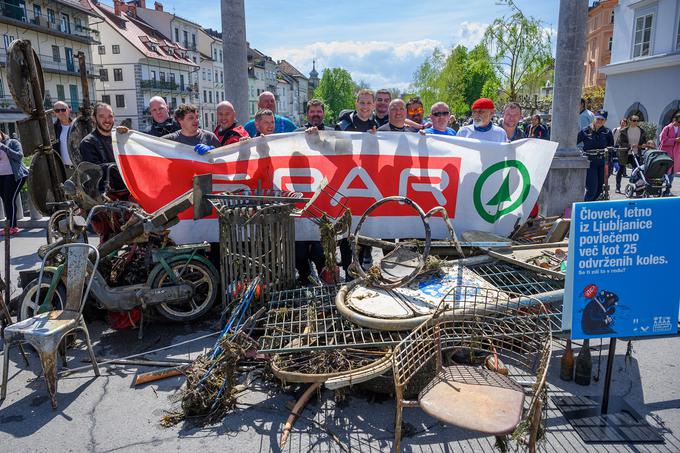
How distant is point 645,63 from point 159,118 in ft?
89.6

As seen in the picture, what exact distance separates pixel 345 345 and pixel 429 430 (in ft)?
2.85

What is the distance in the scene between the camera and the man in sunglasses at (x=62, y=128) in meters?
8.47

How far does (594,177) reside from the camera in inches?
416

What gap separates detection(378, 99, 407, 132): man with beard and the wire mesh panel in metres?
2.57

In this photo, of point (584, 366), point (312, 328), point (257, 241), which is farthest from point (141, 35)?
point (584, 366)

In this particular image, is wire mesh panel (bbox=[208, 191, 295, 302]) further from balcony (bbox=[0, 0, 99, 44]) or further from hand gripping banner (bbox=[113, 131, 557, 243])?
balcony (bbox=[0, 0, 99, 44])

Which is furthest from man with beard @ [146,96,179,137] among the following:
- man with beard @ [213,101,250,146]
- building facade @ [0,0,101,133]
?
building facade @ [0,0,101,133]

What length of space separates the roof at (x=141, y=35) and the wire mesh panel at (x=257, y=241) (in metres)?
57.0

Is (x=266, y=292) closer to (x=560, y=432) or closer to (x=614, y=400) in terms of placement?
(x=560, y=432)

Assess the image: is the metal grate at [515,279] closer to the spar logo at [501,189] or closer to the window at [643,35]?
the spar logo at [501,189]

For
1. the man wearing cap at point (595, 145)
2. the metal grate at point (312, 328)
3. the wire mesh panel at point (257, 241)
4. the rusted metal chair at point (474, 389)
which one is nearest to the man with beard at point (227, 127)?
the wire mesh panel at point (257, 241)

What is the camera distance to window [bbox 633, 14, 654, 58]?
25.7 metres

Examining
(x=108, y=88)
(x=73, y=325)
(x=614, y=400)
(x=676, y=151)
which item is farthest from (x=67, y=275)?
(x=108, y=88)

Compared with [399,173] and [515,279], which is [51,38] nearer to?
[399,173]
